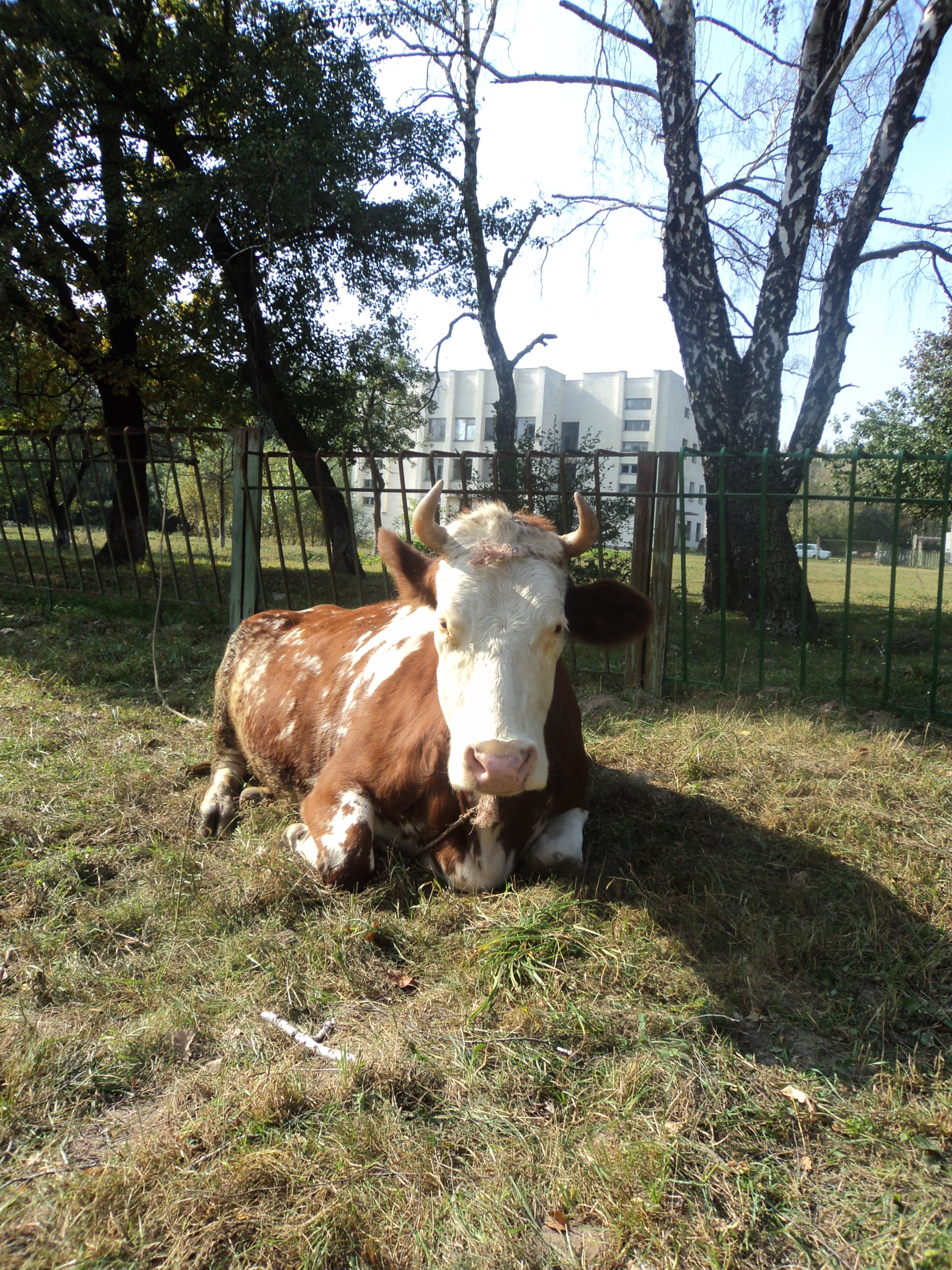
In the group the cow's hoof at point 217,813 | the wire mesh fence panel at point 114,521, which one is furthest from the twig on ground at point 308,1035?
the wire mesh fence panel at point 114,521

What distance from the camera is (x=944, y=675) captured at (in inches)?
281

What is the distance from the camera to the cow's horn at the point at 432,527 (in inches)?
117

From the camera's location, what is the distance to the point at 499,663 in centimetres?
268

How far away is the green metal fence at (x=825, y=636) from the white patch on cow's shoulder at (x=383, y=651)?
8.24ft

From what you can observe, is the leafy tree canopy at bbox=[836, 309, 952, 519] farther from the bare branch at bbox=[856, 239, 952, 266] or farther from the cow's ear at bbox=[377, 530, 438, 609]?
the cow's ear at bbox=[377, 530, 438, 609]

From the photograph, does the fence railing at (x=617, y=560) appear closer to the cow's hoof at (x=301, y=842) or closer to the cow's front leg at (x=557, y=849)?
the cow's hoof at (x=301, y=842)

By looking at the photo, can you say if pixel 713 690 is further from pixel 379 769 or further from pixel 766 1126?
pixel 766 1126

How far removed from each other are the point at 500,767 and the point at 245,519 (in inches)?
230

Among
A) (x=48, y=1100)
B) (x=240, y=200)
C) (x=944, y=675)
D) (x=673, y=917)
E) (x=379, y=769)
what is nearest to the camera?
(x=48, y=1100)

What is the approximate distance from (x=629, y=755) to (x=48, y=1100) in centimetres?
351

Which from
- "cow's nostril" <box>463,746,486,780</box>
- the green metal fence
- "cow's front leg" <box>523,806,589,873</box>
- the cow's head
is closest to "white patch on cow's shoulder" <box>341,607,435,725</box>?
the cow's head

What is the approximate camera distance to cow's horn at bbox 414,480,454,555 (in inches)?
117

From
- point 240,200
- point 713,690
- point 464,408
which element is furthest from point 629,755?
point 464,408

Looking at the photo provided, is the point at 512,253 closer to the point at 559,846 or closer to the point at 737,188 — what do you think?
the point at 737,188
